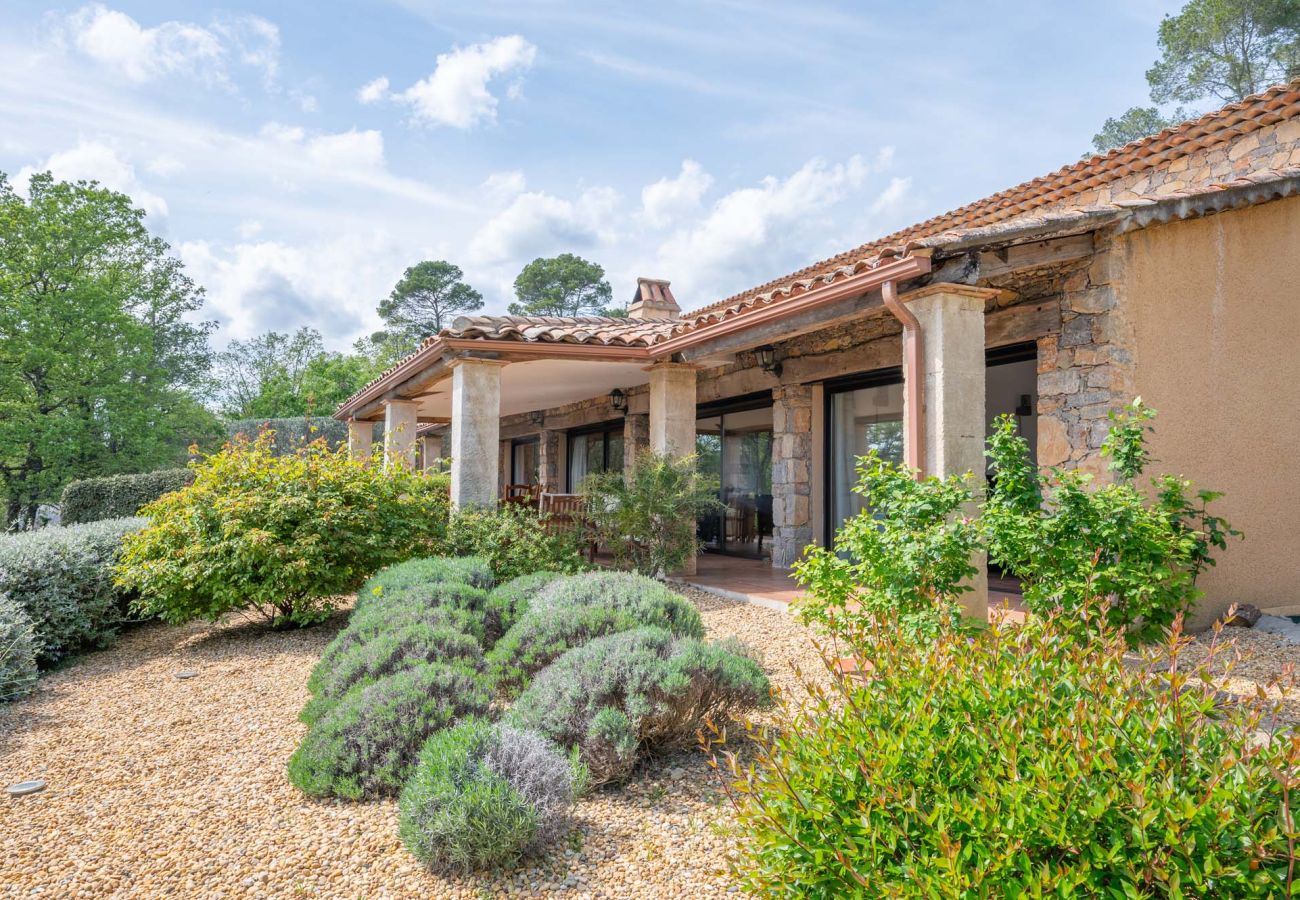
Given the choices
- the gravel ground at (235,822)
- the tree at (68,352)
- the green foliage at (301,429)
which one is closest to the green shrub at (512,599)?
the gravel ground at (235,822)

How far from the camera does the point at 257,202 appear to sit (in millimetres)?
9789

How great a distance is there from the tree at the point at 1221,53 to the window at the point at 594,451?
11913mm

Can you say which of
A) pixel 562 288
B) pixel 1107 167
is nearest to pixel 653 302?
pixel 1107 167

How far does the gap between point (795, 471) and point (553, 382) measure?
3377 mm

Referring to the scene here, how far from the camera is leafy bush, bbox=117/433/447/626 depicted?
5969 mm

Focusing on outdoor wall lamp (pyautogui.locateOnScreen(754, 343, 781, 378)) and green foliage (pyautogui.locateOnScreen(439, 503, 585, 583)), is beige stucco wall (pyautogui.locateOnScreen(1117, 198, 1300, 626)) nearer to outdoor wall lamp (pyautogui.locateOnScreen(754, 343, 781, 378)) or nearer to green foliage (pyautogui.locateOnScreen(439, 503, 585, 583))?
outdoor wall lamp (pyautogui.locateOnScreen(754, 343, 781, 378))

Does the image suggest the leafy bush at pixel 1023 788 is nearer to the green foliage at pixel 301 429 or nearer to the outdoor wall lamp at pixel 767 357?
the outdoor wall lamp at pixel 767 357

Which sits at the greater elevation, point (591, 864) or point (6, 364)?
point (6, 364)

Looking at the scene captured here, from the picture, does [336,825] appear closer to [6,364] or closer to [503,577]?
[503,577]

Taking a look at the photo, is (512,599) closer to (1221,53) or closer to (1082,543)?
(1082,543)

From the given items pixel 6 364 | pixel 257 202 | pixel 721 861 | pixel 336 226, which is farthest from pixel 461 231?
pixel 6 364

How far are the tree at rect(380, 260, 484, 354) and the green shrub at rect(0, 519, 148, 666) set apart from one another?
108 feet

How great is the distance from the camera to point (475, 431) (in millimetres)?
7379

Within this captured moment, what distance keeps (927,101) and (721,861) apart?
8.34m
